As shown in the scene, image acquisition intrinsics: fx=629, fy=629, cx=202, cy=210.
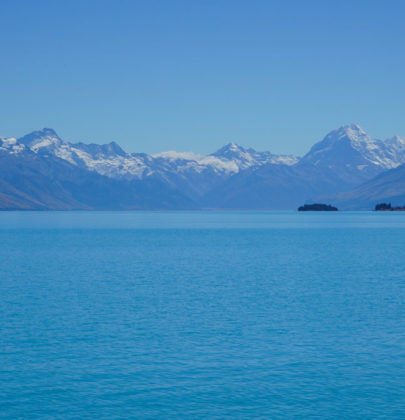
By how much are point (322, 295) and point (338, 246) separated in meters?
76.9

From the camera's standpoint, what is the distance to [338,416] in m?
27.6

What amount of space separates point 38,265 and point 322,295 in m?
46.7

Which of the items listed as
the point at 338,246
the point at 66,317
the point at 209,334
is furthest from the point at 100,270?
the point at 338,246

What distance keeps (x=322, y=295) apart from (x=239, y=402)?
33072mm

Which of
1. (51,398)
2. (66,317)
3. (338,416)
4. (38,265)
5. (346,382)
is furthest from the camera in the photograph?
(38,265)

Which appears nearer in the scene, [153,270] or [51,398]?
[51,398]

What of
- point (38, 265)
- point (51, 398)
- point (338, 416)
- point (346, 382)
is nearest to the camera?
point (338, 416)

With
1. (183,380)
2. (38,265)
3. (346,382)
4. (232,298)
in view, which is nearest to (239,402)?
(183,380)

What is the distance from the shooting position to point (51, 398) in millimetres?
29578

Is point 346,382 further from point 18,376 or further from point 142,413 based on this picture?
point 18,376

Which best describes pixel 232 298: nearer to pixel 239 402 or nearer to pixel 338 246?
pixel 239 402

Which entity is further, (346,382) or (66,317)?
(66,317)

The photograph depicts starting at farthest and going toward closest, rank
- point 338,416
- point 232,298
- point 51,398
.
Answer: point 232,298 < point 51,398 < point 338,416

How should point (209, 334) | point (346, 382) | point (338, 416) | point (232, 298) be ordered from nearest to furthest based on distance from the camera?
point (338, 416) → point (346, 382) → point (209, 334) → point (232, 298)
